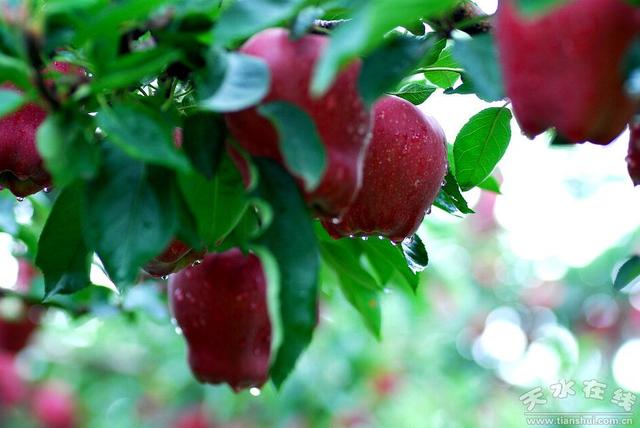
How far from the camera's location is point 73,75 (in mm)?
572

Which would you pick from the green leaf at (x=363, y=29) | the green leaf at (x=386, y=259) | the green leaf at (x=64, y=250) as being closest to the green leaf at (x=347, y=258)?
the green leaf at (x=386, y=259)

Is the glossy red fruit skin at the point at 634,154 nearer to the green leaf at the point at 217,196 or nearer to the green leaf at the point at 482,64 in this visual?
the green leaf at the point at 482,64

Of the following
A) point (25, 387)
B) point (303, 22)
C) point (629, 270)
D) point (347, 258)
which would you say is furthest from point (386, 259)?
point (25, 387)

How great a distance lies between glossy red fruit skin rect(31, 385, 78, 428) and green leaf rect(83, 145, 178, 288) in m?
2.85

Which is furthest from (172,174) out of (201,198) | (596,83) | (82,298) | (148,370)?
(148,370)

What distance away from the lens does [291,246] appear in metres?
0.56

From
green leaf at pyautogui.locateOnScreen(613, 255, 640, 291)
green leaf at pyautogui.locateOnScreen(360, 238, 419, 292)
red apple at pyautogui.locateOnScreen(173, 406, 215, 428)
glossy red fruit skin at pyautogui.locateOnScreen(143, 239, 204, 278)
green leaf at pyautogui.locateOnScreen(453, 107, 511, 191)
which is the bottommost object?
red apple at pyautogui.locateOnScreen(173, 406, 215, 428)

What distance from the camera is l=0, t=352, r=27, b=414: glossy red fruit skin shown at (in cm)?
281

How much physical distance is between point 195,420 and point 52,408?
0.53 meters

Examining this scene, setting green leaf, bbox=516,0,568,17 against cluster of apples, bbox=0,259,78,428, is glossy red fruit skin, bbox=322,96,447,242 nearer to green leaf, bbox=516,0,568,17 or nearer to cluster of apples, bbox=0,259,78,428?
green leaf, bbox=516,0,568,17

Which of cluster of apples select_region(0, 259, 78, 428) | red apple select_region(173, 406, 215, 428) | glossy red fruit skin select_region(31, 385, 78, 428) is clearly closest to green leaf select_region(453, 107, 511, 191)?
cluster of apples select_region(0, 259, 78, 428)

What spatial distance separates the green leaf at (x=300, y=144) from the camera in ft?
1.66

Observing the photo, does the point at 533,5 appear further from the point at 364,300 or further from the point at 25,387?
the point at 25,387

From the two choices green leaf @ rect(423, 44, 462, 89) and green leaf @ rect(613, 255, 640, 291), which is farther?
green leaf @ rect(423, 44, 462, 89)
